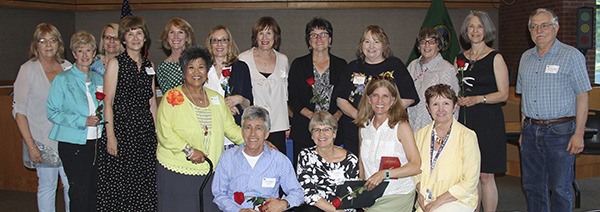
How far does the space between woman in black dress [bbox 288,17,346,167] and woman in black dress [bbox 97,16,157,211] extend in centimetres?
108

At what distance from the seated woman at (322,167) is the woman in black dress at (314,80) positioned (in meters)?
0.85

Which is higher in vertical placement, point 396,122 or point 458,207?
point 396,122

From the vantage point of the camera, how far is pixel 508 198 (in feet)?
19.8

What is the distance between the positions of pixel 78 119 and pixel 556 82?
3.15m

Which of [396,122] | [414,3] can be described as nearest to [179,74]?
[396,122]

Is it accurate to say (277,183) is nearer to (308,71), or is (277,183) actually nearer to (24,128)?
(308,71)

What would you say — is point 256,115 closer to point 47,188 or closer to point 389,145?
point 389,145

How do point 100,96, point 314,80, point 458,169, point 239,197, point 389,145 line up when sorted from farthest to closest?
point 314,80 → point 100,96 → point 389,145 → point 458,169 → point 239,197

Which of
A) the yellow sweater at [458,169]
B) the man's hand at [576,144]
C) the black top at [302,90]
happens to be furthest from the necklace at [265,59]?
the man's hand at [576,144]

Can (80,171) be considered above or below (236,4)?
below

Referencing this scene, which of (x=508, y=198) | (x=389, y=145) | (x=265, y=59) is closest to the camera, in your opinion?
(x=389, y=145)

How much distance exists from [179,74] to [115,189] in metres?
0.87

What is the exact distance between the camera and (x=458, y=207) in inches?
148

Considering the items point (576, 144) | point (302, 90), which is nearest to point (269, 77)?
point (302, 90)
